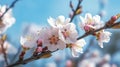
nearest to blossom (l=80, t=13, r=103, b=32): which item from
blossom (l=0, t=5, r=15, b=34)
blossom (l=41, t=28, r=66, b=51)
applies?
blossom (l=41, t=28, r=66, b=51)

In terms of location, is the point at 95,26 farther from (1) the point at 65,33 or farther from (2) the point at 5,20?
(2) the point at 5,20

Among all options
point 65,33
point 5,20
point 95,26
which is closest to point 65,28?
point 65,33

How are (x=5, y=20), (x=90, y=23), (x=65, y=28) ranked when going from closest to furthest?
(x=65, y=28)
(x=90, y=23)
(x=5, y=20)

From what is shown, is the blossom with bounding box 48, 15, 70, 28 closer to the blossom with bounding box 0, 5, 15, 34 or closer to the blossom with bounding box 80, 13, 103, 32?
the blossom with bounding box 80, 13, 103, 32

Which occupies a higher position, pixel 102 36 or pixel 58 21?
pixel 58 21

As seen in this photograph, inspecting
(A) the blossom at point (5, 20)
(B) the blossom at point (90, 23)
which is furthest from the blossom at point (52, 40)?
(A) the blossom at point (5, 20)

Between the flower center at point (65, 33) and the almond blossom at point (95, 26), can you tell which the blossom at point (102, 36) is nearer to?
the almond blossom at point (95, 26)
